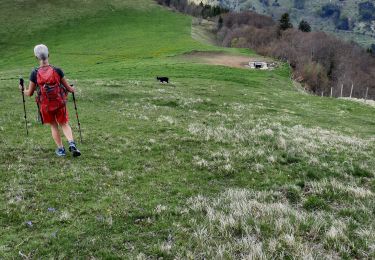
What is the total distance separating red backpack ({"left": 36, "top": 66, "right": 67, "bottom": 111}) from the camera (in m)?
12.0

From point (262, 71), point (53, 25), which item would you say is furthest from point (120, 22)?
point (262, 71)

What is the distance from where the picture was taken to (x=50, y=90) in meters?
12.2

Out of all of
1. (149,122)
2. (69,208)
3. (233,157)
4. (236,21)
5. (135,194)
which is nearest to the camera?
(69,208)

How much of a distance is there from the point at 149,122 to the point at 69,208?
12.0 m

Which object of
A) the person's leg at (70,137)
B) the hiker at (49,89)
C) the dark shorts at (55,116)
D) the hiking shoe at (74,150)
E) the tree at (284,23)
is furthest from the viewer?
the tree at (284,23)

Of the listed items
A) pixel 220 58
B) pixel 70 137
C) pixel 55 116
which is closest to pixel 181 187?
pixel 70 137

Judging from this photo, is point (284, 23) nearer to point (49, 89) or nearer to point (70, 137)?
point (70, 137)

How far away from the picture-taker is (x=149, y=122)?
21.0m

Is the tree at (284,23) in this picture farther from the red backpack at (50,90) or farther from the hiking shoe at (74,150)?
the red backpack at (50,90)

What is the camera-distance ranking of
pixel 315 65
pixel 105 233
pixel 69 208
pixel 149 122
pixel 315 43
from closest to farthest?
pixel 105 233 < pixel 69 208 < pixel 149 122 < pixel 315 65 < pixel 315 43

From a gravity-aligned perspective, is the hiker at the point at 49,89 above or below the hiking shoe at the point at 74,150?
above

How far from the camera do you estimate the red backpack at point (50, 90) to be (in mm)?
12023

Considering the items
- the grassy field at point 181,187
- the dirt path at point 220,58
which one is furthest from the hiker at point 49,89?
the dirt path at point 220,58

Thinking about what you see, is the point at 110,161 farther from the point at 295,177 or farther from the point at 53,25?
the point at 53,25
